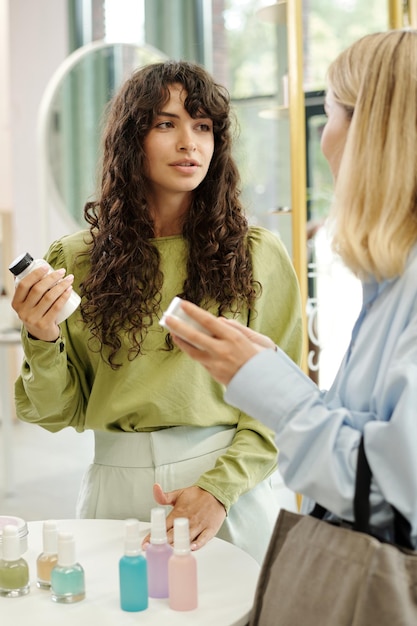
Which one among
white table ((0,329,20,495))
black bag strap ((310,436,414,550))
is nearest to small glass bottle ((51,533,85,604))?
black bag strap ((310,436,414,550))

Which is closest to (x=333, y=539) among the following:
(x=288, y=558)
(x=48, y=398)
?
(x=288, y=558)

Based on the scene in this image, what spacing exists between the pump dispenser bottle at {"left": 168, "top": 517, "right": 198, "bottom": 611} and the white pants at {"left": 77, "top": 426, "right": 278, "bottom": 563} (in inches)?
15.3

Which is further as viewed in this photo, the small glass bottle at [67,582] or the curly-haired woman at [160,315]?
the curly-haired woman at [160,315]

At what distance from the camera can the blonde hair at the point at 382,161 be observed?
102 cm

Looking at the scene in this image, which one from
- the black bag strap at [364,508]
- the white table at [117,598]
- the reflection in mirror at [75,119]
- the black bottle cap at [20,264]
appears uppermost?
the reflection in mirror at [75,119]

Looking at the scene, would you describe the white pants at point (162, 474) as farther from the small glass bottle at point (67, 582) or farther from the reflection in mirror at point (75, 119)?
the reflection in mirror at point (75, 119)

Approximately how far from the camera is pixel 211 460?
162 cm

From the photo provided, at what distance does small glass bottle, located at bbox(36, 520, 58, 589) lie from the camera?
4.03 feet

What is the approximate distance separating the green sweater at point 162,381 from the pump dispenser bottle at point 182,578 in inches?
12.6

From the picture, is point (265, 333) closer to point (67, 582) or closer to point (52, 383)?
point (52, 383)

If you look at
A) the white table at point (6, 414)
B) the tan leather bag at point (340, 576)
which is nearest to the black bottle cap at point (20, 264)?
the tan leather bag at point (340, 576)

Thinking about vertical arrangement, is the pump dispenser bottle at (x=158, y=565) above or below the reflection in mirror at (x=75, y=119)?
below

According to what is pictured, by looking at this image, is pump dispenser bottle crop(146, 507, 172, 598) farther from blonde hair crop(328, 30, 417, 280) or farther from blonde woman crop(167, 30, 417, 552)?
blonde hair crop(328, 30, 417, 280)

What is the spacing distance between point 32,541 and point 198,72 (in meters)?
0.99
